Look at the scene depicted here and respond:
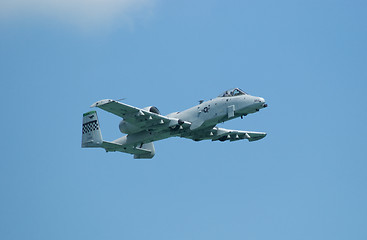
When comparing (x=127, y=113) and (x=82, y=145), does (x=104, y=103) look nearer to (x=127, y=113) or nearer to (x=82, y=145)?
(x=127, y=113)

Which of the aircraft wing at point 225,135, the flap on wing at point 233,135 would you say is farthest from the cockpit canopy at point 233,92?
the flap on wing at point 233,135

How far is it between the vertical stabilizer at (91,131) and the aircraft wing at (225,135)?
8682 mm

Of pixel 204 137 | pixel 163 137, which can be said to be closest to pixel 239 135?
pixel 204 137

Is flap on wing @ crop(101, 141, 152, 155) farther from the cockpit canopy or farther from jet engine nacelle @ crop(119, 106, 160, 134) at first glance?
the cockpit canopy

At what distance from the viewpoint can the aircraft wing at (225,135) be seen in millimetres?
64438

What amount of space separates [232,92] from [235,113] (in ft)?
6.73

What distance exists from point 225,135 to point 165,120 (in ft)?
27.9

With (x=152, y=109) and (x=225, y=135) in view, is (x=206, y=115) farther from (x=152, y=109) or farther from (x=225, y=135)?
(x=225, y=135)

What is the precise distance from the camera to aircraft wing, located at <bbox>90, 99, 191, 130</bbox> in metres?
58.4

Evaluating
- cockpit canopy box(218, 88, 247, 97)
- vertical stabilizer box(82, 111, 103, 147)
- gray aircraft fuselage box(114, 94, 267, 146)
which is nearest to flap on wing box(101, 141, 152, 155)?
vertical stabilizer box(82, 111, 103, 147)

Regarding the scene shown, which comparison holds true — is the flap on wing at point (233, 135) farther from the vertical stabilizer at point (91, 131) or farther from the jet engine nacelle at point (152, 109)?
the vertical stabilizer at point (91, 131)

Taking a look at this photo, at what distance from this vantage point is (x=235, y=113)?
196ft

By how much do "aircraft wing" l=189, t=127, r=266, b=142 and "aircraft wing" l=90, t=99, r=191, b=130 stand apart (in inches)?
147

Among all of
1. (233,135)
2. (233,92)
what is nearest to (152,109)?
(233,92)
